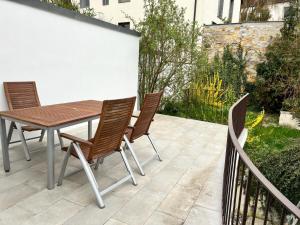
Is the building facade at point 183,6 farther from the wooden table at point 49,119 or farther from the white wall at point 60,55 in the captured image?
the wooden table at point 49,119

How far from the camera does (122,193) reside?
9.00 feet

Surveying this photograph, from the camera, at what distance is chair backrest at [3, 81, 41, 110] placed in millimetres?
3666

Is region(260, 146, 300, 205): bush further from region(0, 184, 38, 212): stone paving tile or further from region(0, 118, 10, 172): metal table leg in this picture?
region(0, 118, 10, 172): metal table leg

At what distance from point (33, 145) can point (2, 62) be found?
1.34 meters

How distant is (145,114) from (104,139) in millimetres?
928

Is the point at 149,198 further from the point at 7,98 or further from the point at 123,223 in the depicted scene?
the point at 7,98

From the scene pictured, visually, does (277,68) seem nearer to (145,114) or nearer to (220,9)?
(220,9)

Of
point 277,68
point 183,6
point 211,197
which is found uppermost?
point 183,6

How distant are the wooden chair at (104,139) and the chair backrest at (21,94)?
5.08ft

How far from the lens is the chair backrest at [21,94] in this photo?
367 cm

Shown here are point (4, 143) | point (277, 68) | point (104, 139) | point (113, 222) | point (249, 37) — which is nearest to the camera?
point (113, 222)

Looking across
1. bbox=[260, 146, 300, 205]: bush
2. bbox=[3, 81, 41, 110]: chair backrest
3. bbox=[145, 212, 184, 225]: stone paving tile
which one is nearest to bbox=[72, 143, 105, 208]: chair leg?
bbox=[145, 212, 184, 225]: stone paving tile

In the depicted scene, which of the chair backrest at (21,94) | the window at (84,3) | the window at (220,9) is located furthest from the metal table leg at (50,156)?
the window at (84,3)

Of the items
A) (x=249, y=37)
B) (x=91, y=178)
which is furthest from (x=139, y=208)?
(x=249, y=37)
